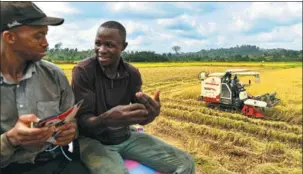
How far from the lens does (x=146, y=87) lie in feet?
67.1

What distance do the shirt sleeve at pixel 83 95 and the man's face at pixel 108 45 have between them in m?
0.16

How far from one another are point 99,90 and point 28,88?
489 millimetres

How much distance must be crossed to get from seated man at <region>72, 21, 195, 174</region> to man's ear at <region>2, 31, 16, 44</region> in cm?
52

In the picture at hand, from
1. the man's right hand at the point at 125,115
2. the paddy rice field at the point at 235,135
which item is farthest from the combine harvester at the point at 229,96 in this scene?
the man's right hand at the point at 125,115

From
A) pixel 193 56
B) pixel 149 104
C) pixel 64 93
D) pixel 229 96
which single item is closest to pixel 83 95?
pixel 64 93

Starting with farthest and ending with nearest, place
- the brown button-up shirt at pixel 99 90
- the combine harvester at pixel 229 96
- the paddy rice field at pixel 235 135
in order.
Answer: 1. the combine harvester at pixel 229 96
2. the paddy rice field at pixel 235 135
3. the brown button-up shirt at pixel 99 90

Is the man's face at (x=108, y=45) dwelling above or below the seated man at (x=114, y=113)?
above

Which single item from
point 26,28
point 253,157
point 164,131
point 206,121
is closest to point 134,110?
point 26,28

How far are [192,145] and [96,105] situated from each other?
7.02 metres

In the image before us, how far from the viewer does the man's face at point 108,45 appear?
261cm

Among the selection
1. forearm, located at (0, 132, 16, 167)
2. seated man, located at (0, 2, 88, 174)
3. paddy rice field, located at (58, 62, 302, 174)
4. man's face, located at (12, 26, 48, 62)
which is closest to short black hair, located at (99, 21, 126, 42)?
seated man, located at (0, 2, 88, 174)

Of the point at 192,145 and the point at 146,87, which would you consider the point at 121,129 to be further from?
the point at 146,87

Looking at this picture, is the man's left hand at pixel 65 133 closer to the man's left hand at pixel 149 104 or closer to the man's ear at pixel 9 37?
the man's left hand at pixel 149 104

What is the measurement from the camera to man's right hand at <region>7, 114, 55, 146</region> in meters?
1.86
